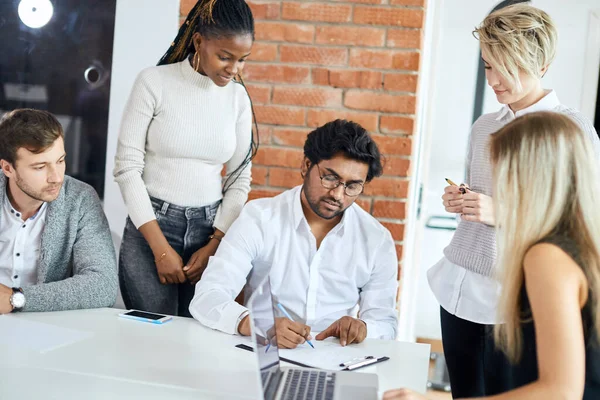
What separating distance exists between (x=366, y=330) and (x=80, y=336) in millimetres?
715

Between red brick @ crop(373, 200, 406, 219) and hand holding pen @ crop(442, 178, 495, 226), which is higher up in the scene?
hand holding pen @ crop(442, 178, 495, 226)

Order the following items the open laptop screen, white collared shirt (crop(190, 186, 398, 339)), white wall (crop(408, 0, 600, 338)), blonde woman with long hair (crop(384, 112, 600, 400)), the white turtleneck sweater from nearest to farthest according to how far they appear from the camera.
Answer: blonde woman with long hair (crop(384, 112, 600, 400)) → the open laptop screen → white collared shirt (crop(190, 186, 398, 339)) → the white turtleneck sweater → white wall (crop(408, 0, 600, 338))

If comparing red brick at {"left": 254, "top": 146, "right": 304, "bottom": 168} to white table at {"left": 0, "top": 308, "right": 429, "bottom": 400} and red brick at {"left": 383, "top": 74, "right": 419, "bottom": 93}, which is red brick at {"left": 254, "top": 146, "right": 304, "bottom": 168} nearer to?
red brick at {"left": 383, "top": 74, "right": 419, "bottom": 93}

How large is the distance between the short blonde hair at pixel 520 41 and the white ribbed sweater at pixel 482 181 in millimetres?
130

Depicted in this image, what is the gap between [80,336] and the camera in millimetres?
1560

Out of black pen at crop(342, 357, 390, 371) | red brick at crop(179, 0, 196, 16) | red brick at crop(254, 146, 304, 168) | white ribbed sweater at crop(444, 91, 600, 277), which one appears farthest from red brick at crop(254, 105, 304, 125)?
black pen at crop(342, 357, 390, 371)

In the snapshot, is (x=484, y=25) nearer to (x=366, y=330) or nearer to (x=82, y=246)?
(x=366, y=330)

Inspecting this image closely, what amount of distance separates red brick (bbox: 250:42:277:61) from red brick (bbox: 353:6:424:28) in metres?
0.35

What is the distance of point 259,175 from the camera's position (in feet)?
8.96

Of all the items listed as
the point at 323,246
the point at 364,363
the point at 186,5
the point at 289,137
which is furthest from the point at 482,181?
the point at 186,5

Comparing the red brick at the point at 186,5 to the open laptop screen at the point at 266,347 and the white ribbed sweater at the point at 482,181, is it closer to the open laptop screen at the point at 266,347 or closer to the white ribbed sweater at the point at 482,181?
the white ribbed sweater at the point at 482,181

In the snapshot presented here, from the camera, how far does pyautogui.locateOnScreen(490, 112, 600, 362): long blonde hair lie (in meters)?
1.21

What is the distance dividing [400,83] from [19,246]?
150cm

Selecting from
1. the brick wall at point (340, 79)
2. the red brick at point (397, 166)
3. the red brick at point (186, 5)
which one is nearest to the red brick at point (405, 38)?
the brick wall at point (340, 79)
